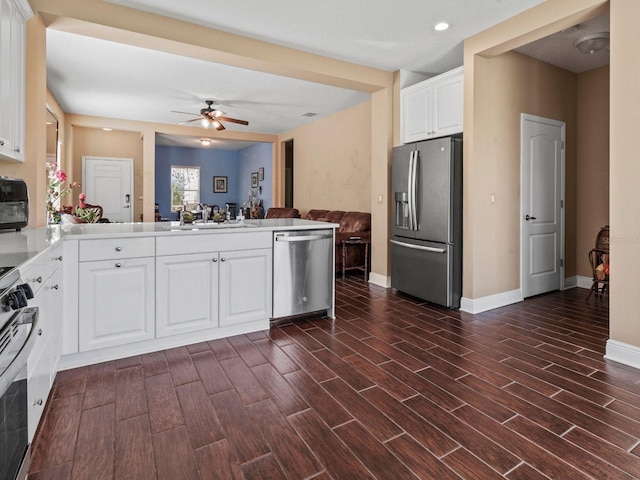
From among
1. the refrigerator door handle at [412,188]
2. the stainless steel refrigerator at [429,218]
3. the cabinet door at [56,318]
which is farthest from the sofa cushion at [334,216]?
the cabinet door at [56,318]

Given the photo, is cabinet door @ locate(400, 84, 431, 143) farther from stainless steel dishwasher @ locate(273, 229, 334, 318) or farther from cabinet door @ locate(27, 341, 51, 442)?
cabinet door @ locate(27, 341, 51, 442)

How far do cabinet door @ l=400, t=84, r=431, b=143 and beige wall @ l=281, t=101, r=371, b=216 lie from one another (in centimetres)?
165

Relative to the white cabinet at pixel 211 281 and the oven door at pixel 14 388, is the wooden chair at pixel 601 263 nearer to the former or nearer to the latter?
the white cabinet at pixel 211 281

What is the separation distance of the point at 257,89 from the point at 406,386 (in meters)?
4.82

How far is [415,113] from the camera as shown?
14.5ft

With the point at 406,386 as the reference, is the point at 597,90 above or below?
above

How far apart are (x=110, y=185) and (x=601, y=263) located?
9.40 m

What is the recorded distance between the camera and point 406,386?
2252 mm

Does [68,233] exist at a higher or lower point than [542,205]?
lower

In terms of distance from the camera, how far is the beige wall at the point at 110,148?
8438 mm

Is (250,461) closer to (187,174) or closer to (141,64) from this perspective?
(141,64)

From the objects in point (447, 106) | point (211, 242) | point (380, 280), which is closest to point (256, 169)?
point (380, 280)

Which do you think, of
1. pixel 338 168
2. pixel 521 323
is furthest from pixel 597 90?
pixel 338 168

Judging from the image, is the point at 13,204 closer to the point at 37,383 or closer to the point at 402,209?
the point at 37,383
